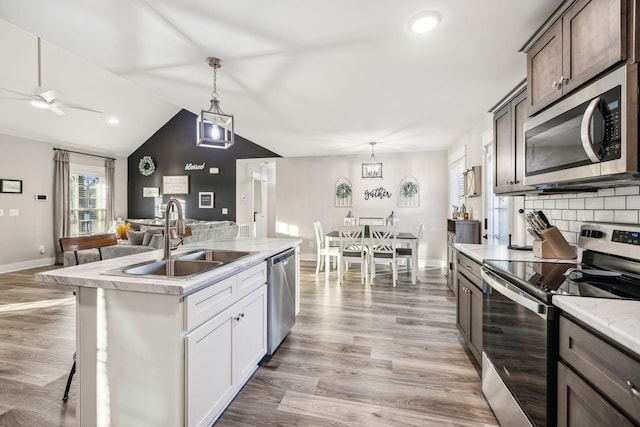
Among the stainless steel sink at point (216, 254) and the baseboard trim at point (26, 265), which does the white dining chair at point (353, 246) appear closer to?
the stainless steel sink at point (216, 254)

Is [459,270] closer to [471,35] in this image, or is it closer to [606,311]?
[606,311]

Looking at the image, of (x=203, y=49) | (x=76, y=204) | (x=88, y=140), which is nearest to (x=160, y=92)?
(x=203, y=49)

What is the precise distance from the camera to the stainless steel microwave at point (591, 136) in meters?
1.12

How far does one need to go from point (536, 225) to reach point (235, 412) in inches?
89.6

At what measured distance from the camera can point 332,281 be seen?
4750 mm

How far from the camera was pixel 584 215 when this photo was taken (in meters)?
1.86

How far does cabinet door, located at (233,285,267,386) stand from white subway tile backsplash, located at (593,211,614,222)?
2.23 meters

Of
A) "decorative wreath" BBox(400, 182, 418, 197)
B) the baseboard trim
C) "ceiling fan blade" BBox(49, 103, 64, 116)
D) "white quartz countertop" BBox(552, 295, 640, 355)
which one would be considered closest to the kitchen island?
"white quartz countertop" BBox(552, 295, 640, 355)

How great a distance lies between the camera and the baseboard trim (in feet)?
17.4

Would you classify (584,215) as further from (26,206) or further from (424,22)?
(26,206)

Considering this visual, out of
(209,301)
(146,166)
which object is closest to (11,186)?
(146,166)

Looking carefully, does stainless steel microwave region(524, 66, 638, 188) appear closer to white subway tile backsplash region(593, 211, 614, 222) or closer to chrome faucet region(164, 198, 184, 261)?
white subway tile backsplash region(593, 211, 614, 222)

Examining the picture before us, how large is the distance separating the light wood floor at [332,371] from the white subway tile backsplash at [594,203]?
1.38m

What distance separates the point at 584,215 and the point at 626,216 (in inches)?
12.8
